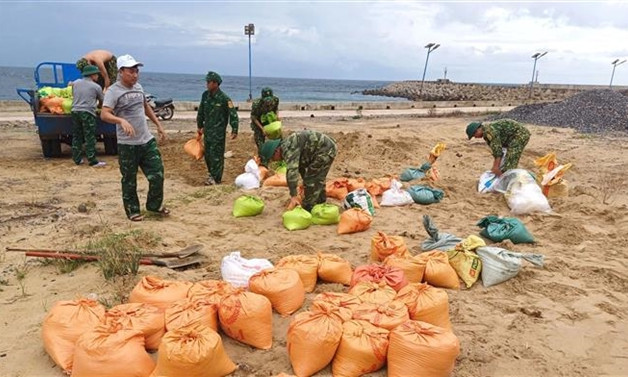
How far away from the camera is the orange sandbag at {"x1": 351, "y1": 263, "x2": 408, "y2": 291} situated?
119 inches

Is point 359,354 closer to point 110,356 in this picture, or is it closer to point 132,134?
point 110,356

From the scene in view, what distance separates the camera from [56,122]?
7328 mm

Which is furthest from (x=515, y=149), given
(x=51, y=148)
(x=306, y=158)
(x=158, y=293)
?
(x=51, y=148)

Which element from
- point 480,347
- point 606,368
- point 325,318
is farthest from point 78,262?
point 606,368

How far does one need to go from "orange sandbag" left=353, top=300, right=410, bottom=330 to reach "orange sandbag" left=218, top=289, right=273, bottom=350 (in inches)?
19.0

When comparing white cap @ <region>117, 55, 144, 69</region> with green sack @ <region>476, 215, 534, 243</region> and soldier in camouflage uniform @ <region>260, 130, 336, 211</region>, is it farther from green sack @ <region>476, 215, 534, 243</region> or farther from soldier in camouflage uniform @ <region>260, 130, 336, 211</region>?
green sack @ <region>476, 215, 534, 243</region>

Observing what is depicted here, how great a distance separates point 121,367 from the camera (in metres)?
2.13

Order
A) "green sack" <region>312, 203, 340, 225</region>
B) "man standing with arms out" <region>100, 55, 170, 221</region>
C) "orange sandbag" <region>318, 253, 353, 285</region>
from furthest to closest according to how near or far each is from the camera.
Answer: "green sack" <region>312, 203, 340, 225</region>
"man standing with arms out" <region>100, 55, 170, 221</region>
"orange sandbag" <region>318, 253, 353, 285</region>

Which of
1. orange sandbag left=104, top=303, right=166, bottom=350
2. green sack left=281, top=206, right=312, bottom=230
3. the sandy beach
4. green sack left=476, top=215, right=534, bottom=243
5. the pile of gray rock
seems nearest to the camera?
orange sandbag left=104, top=303, right=166, bottom=350

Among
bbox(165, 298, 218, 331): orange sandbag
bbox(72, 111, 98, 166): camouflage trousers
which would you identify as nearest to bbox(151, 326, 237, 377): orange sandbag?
bbox(165, 298, 218, 331): orange sandbag

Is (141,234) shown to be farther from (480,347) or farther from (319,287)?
(480,347)

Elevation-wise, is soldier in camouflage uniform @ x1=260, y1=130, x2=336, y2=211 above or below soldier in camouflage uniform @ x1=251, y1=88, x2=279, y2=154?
Answer: below

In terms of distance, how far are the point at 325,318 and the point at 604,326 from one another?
1.74 m

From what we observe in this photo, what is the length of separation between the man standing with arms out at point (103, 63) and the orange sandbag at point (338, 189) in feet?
13.0
